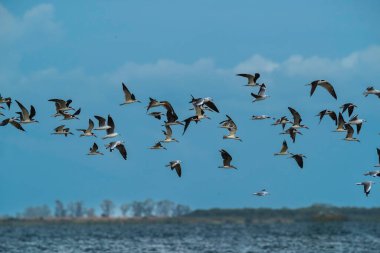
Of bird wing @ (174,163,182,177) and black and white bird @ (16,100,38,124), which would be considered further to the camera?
black and white bird @ (16,100,38,124)

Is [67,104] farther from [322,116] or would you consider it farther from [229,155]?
[322,116]

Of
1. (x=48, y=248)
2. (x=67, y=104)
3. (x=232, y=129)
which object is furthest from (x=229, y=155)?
(x=48, y=248)

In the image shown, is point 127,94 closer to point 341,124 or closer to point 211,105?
point 211,105

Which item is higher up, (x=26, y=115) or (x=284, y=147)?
(x=26, y=115)

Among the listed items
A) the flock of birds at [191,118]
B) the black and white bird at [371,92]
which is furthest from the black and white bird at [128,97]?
the black and white bird at [371,92]

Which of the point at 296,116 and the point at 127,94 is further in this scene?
the point at 296,116

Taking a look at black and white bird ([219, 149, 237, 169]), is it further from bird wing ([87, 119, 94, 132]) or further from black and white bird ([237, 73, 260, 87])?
bird wing ([87, 119, 94, 132])

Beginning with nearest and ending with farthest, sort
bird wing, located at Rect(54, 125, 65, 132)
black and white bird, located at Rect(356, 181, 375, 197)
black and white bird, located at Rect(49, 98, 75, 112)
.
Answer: black and white bird, located at Rect(356, 181, 375, 197)
black and white bird, located at Rect(49, 98, 75, 112)
bird wing, located at Rect(54, 125, 65, 132)

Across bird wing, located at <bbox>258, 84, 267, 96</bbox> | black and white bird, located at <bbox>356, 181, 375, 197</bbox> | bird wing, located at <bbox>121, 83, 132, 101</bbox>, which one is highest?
bird wing, located at <bbox>258, 84, 267, 96</bbox>

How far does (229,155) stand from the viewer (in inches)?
1292

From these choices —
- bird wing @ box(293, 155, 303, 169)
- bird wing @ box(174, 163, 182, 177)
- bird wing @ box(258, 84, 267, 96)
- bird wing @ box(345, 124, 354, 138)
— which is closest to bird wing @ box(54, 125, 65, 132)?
bird wing @ box(174, 163, 182, 177)

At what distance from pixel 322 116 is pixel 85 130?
1041 cm

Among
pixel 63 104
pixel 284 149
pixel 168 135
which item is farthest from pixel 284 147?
pixel 63 104

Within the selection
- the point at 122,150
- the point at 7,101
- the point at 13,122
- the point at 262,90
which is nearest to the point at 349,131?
the point at 262,90
